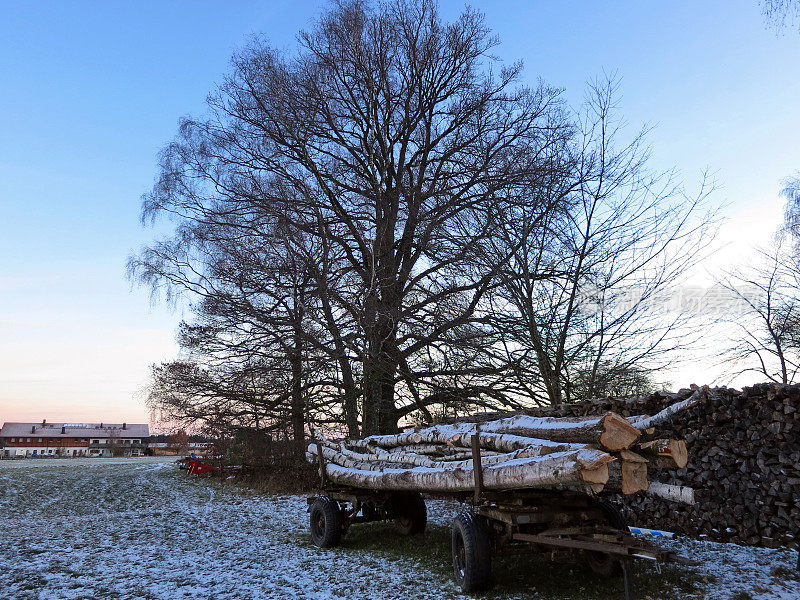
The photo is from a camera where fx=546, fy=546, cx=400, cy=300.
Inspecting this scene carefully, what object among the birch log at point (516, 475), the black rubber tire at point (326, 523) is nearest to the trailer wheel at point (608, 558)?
the birch log at point (516, 475)

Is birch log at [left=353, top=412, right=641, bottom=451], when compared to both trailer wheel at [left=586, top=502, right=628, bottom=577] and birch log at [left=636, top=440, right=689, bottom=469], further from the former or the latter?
trailer wheel at [left=586, top=502, right=628, bottom=577]

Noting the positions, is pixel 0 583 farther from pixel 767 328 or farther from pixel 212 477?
pixel 767 328

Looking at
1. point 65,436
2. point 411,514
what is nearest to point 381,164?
point 411,514

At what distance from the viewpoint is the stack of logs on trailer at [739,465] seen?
627 cm

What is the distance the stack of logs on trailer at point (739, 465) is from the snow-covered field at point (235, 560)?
387mm

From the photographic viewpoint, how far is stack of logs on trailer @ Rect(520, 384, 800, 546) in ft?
20.6

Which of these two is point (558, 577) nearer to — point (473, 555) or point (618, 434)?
point (473, 555)

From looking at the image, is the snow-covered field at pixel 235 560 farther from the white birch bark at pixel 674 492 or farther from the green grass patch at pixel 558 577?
the white birch bark at pixel 674 492

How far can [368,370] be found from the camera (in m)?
12.0

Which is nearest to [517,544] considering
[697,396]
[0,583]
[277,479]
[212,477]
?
[697,396]

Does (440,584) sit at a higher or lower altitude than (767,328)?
lower

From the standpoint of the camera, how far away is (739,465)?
679cm

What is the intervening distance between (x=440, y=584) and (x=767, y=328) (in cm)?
1468

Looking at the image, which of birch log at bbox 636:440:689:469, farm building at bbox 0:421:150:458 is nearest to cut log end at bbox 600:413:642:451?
birch log at bbox 636:440:689:469
